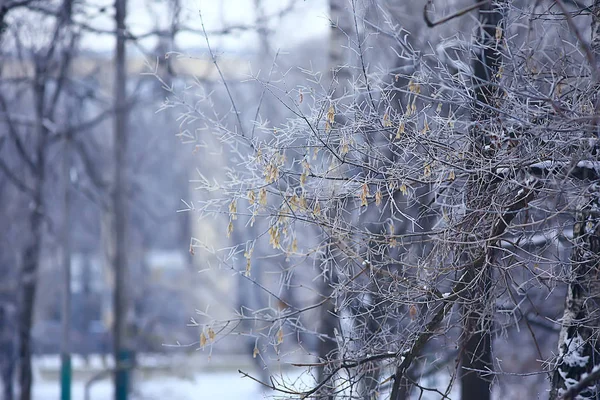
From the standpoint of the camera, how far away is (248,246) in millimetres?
4898

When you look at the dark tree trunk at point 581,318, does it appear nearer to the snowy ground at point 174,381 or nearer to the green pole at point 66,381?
the green pole at point 66,381

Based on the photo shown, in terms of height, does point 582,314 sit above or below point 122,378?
below

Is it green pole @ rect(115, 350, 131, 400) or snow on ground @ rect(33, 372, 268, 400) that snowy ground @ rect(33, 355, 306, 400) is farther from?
green pole @ rect(115, 350, 131, 400)

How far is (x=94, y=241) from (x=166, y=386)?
810 cm

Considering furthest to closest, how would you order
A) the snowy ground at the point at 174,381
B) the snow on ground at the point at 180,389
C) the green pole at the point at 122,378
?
the snowy ground at the point at 174,381
the snow on ground at the point at 180,389
the green pole at the point at 122,378

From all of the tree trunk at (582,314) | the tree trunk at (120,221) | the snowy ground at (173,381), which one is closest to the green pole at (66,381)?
the tree trunk at (120,221)

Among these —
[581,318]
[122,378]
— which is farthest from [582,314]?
[122,378]

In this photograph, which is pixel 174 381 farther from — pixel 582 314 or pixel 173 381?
pixel 582 314

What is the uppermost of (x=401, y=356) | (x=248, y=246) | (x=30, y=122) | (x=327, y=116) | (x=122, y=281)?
(x=30, y=122)

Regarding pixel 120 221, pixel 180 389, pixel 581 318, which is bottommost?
pixel 581 318

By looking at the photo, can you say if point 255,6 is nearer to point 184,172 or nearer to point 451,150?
point 451,150

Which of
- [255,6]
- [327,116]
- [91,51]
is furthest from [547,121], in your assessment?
[91,51]

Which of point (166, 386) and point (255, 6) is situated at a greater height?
point (255, 6)

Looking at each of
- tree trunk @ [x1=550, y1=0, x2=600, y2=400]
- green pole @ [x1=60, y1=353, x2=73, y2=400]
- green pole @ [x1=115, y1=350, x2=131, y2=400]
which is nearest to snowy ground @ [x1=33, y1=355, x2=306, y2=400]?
green pole @ [x1=60, y1=353, x2=73, y2=400]
